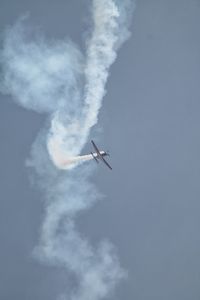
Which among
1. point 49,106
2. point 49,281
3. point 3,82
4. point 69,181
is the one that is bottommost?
point 49,281

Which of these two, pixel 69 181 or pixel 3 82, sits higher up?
pixel 3 82

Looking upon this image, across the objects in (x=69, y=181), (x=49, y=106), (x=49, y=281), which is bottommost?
(x=49, y=281)

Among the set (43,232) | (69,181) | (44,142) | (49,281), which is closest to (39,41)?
Result: (44,142)

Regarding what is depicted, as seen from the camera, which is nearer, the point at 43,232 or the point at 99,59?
the point at 99,59

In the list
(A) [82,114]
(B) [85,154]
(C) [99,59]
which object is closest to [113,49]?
(C) [99,59]

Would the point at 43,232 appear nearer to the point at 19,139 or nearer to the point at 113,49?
the point at 19,139

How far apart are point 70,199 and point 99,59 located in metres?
22.6

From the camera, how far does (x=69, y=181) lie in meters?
90.5

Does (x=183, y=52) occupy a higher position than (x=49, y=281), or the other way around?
(x=183, y=52)

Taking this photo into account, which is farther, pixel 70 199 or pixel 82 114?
pixel 70 199

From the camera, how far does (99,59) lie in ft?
274

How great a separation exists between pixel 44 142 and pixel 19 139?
5.08 meters

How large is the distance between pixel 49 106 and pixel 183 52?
23824 mm

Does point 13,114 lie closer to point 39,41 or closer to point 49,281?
point 39,41
